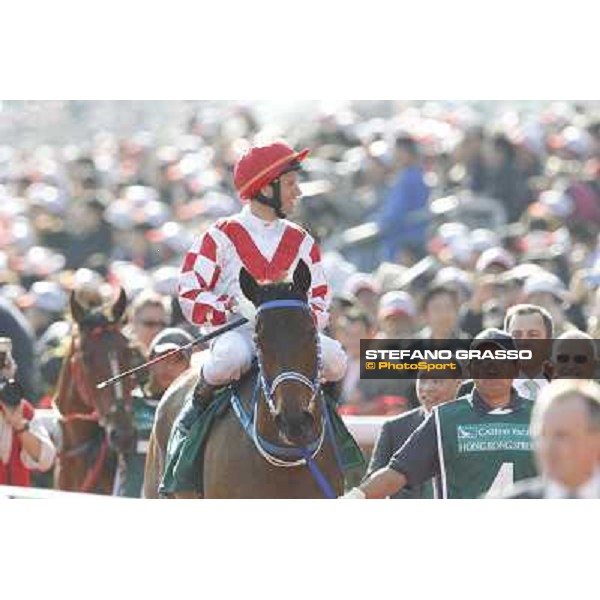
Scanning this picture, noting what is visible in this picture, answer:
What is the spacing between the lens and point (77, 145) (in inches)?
426

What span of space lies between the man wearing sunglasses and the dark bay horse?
1.48 m

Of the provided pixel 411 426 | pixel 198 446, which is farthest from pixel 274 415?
pixel 411 426

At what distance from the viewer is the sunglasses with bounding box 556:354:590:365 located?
8514mm

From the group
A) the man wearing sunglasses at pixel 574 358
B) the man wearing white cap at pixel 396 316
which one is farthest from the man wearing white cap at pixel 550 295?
the man wearing white cap at pixel 396 316

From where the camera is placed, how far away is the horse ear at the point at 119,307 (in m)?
9.41

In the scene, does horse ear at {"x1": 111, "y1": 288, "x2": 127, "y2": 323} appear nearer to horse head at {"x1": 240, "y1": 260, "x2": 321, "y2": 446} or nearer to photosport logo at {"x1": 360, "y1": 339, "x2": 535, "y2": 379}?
photosport logo at {"x1": 360, "y1": 339, "x2": 535, "y2": 379}

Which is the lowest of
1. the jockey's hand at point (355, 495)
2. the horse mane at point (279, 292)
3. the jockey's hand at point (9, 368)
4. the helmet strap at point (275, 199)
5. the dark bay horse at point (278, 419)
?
the jockey's hand at point (355, 495)

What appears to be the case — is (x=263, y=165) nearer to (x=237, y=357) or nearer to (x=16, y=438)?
(x=237, y=357)

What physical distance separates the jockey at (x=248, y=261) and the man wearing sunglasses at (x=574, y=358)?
4.40 feet

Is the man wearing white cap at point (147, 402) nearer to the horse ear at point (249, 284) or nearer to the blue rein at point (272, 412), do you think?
the blue rein at point (272, 412)

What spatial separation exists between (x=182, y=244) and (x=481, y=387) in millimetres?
2694

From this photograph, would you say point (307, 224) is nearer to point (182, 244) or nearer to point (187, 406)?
point (182, 244)

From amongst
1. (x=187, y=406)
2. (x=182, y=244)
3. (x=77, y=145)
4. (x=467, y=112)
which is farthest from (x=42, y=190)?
(x=187, y=406)

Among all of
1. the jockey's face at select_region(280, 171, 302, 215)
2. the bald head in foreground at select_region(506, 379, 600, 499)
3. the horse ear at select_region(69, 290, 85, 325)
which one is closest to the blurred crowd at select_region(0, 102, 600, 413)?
the horse ear at select_region(69, 290, 85, 325)
